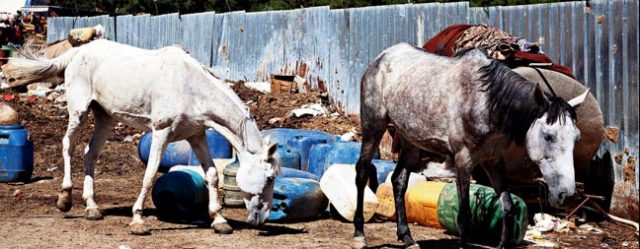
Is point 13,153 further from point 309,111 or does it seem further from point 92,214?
point 309,111

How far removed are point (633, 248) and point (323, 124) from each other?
7.00 m

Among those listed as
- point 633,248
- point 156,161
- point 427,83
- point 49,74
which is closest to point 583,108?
point 633,248

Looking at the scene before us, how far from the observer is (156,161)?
8508mm

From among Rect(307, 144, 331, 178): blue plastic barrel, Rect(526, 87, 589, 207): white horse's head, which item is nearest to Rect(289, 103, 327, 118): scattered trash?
Rect(307, 144, 331, 178): blue plastic barrel

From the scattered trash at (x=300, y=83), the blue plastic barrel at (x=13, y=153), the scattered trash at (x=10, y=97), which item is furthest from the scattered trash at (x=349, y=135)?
the scattered trash at (x=10, y=97)

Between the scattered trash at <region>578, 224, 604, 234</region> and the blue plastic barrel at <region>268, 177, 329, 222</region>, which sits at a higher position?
the blue plastic barrel at <region>268, 177, 329, 222</region>

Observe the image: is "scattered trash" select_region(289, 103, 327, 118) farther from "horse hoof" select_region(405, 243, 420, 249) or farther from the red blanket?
"horse hoof" select_region(405, 243, 420, 249)

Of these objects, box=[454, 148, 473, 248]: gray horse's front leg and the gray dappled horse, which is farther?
box=[454, 148, 473, 248]: gray horse's front leg

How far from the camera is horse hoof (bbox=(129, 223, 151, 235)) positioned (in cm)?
823

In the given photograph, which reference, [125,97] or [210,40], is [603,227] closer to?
[125,97]

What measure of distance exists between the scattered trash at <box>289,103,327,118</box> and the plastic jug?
538 centimetres

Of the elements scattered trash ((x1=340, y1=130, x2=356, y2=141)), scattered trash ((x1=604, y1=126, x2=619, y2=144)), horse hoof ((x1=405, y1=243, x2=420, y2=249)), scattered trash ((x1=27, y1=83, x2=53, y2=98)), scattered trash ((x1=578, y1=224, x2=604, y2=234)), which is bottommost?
scattered trash ((x1=578, y1=224, x2=604, y2=234))

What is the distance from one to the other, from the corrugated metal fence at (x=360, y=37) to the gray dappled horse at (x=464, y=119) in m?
2.71

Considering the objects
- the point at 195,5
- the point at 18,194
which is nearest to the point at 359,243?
the point at 18,194
